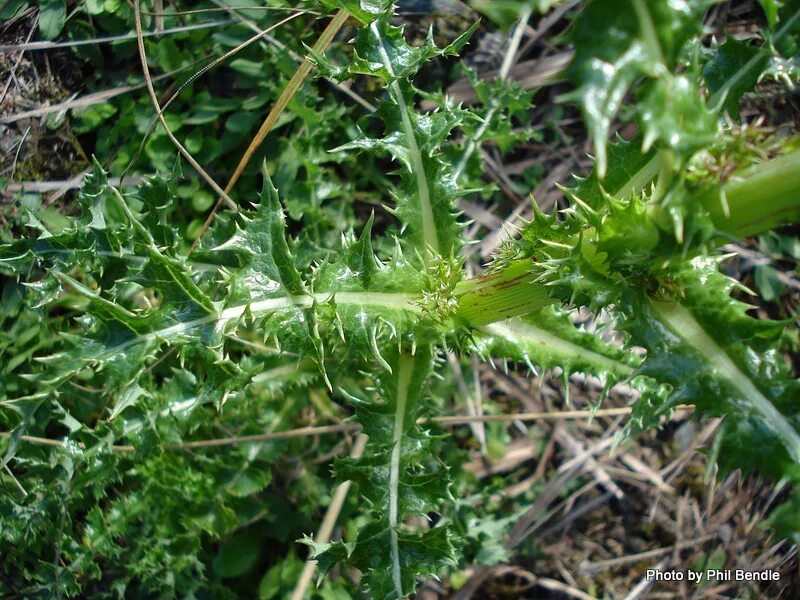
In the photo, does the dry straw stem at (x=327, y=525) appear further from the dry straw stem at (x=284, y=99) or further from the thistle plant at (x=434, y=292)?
the dry straw stem at (x=284, y=99)

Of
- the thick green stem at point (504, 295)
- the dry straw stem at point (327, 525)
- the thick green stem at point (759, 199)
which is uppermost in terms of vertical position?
the thick green stem at point (759, 199)

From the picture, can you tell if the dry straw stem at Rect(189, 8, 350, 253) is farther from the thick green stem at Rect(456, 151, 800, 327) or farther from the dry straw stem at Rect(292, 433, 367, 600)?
the thick green stem at Rect(456, 151, 800, 327)

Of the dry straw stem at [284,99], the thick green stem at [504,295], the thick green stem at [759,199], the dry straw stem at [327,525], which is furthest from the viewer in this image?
the dry straw stem at [327,525]

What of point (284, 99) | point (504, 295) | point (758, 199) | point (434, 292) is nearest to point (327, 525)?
point (434, 292)

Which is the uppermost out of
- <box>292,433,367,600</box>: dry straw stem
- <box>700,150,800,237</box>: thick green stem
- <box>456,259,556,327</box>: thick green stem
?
<box>700,150,800,237</box>: thick green stem

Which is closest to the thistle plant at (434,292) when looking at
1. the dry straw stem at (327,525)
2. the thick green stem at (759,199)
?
the thick green stem at (759,199)

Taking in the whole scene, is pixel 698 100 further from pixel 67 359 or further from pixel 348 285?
pixel 67 359

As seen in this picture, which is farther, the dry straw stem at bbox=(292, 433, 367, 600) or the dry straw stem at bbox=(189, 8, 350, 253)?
the dry straw stem at bbox=(292, 433, 367, 600)

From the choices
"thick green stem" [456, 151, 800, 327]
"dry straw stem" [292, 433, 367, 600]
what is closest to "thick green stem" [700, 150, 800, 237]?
"thick green stem" [456, 151, 800, 327]

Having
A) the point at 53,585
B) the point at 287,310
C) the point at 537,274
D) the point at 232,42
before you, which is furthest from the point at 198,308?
the point at 232,42
